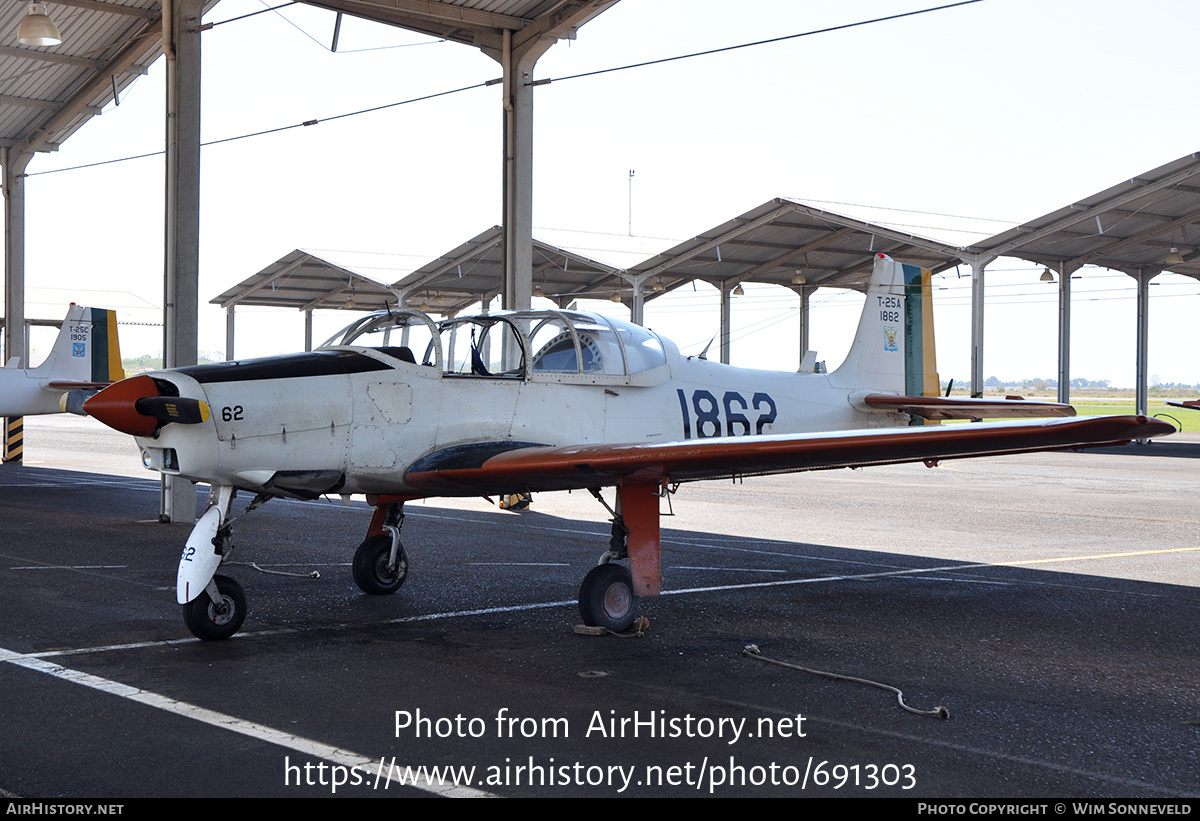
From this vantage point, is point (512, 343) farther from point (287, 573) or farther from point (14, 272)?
point (14, 272)

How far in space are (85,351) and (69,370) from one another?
32.1 inches

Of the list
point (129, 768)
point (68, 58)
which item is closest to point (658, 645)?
point (129, 768)

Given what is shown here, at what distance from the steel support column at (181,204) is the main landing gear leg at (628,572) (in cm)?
757

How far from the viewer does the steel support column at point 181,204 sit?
12.9 m

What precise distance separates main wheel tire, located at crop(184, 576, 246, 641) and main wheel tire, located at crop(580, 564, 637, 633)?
2.16 meters

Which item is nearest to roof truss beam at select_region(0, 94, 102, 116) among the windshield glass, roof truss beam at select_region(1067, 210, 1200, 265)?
the windshield glass

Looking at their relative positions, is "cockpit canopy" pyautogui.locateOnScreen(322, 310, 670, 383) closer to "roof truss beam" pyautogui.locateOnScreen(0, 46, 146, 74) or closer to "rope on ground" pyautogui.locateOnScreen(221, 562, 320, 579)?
"rope on ground" pyautogui.locateOnScreen(221, 562, 320, 579)

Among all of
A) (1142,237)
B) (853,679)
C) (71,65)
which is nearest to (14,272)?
(71,65)

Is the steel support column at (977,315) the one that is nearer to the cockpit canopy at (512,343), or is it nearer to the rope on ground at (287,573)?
the cockpit canopy at (512,343)

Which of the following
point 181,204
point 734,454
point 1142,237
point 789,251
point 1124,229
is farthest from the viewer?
point 789,251

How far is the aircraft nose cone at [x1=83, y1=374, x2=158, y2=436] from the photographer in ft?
20.7

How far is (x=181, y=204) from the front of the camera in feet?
42.4

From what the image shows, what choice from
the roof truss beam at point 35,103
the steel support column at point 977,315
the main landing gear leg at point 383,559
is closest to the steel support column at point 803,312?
the steel support column at point 977,315

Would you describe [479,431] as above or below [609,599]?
above
